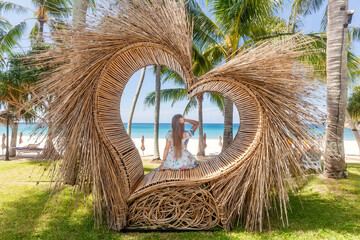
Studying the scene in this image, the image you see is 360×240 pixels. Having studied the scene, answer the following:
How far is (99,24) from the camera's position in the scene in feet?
6.66

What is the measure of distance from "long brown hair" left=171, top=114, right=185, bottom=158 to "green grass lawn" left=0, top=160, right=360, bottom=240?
96cm

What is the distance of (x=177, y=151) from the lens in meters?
2.54

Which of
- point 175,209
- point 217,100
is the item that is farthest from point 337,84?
point 217,100

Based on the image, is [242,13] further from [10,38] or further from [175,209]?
[10,38]

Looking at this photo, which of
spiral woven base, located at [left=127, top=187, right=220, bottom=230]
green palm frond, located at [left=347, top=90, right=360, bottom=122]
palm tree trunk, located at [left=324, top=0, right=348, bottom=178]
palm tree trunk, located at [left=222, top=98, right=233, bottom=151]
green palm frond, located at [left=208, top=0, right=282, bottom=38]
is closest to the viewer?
spiral woven base, located at [left=127, top=187, right=220, bottom=230]

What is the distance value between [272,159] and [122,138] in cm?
177

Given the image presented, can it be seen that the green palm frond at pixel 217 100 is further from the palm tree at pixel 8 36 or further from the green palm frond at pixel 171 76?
the palm tree at pixel 8 36

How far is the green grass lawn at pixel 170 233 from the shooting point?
2080mm

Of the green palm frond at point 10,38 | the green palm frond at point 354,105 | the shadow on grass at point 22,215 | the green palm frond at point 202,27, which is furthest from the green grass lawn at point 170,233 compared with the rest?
the green palm frond at point 354,105

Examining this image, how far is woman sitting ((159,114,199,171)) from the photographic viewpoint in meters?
2.53

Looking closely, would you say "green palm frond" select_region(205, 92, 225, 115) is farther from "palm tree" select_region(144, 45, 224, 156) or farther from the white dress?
the white dress

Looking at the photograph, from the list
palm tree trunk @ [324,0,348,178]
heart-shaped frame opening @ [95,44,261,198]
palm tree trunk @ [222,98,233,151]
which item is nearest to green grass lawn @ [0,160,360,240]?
palm tree trunk @ [324,0,348,178]

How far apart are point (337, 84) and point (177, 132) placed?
2.92 metres

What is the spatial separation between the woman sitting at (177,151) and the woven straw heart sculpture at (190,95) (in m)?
0.31
